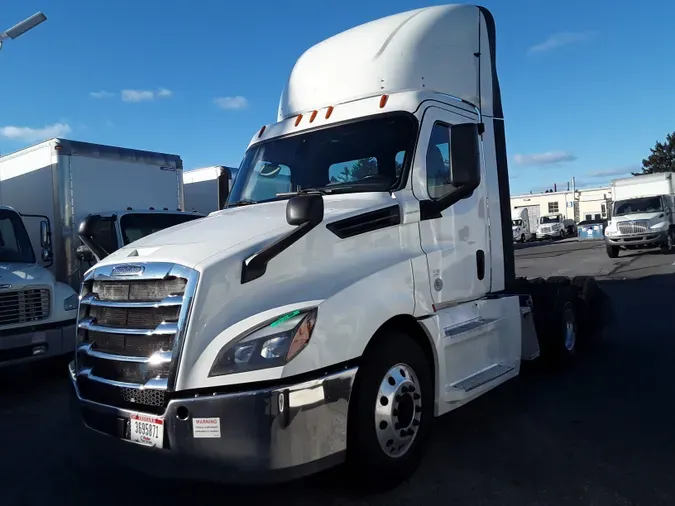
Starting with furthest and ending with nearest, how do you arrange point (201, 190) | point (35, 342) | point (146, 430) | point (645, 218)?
point (645, 218) < point (201, 190) < point (35, 342) < point (146, 430)

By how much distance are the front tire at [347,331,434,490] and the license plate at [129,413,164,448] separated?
1067 mm

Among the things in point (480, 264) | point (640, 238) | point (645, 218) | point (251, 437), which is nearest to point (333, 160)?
point (480, 264)

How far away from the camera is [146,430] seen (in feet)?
10.1

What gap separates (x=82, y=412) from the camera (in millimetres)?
3510

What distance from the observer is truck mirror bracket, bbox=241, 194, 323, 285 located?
3189 millimetres

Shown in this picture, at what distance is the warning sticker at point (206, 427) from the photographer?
9.63 feet

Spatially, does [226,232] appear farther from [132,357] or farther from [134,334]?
[132,357]

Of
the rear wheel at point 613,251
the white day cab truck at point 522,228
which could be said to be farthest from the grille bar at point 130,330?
the white day cab truck at point 522,228

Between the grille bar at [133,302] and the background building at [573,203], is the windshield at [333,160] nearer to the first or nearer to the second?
the grille bar at [133,302]

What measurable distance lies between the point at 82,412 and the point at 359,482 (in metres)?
1.76

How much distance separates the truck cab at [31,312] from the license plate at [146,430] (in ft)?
13.3

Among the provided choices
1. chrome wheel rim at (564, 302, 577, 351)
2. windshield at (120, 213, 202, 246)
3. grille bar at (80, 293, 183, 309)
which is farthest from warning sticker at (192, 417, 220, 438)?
windshield at (120, 213, 202, 246)

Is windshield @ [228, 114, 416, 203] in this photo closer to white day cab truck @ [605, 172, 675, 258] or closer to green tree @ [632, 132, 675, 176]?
white day cab truck @ [605, 172, 675, 258]

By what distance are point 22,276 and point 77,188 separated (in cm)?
312
